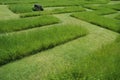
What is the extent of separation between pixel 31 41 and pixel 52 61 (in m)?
1.56

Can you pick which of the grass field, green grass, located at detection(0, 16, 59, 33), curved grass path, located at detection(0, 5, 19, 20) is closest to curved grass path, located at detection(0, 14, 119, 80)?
the grass field

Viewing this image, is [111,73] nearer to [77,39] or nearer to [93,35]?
[77,39]

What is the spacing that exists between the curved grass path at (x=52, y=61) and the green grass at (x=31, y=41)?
9.8 inches

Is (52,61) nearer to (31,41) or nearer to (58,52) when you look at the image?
(58,52)

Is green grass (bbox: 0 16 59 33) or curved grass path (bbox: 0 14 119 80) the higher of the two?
green grass (bbox: 0 16 59 33)

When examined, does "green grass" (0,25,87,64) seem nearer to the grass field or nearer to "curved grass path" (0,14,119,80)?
the grass field

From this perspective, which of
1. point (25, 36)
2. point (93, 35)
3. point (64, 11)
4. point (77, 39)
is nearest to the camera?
point (25, 36)

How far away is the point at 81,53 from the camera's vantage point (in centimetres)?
742

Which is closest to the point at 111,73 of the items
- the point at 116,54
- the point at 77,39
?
the point at 116,54

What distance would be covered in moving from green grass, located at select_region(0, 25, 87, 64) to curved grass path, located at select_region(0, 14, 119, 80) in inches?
9.8

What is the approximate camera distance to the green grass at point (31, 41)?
6332 mm

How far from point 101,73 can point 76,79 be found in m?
0.76

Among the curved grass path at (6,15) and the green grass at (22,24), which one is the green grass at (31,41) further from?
the curved grass path at (6,15)

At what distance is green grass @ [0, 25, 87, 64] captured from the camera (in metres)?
6.33
